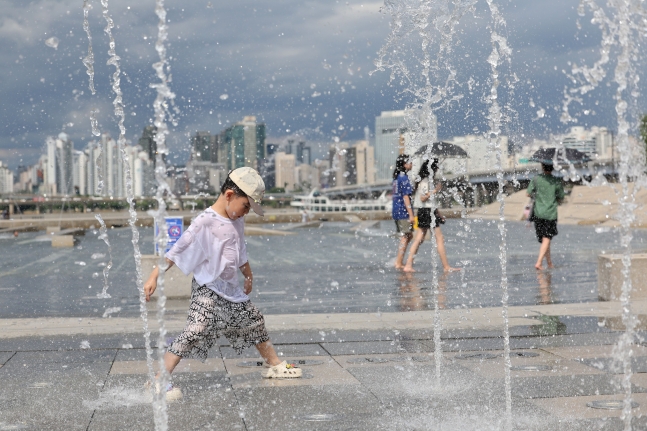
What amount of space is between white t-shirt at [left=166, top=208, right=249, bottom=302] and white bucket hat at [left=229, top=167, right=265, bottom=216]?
20 centimetres

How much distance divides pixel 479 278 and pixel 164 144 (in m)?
8.39

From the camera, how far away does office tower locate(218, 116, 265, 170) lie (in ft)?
46.0

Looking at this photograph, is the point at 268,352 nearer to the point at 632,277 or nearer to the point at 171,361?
the point at 171,361

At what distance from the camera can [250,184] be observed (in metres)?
5.35

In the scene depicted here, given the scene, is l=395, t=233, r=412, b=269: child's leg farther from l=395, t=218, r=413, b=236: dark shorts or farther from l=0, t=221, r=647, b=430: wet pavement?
l=0, t=221, r=647, b=430: wet pavement

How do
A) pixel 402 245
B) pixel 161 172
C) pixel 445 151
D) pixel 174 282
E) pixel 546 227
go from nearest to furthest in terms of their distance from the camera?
pixel 161 172 < pixel 174 282 < pixel 546 227 < pixel 402 245 < pixel 445 151

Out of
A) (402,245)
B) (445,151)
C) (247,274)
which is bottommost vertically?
(402,245)

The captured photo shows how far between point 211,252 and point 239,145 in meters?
9.80

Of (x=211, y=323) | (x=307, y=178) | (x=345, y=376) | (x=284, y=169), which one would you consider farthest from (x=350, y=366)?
(x=307, y=178)

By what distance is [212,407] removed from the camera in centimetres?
488

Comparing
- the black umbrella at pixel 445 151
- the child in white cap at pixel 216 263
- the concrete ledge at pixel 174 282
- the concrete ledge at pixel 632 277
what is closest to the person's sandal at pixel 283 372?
the child in white cap at pixel 216 263

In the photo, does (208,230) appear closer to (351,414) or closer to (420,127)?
(351,414)

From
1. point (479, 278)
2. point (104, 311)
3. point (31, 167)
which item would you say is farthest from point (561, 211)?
point (31, 167)

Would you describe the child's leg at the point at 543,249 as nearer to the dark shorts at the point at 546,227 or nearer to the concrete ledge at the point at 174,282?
the dark shorts at the point at 546,227
